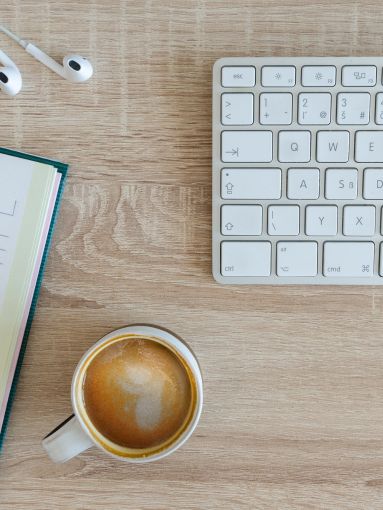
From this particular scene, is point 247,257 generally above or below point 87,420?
above

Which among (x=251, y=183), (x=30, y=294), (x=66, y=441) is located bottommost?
(x=66, y=441)

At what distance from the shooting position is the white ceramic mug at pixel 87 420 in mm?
531

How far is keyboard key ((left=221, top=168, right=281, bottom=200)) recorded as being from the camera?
1.79 ft

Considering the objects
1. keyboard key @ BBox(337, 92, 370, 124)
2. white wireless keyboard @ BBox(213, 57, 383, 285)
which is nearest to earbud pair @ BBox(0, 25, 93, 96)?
white wireless keyboard @ BBox(213, 57, 383, 285)

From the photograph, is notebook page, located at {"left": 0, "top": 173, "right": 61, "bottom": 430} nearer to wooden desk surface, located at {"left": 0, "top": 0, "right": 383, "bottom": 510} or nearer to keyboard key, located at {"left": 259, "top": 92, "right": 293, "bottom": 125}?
wooden desk surface, located at {"left": 0, "top": 0, "right": 383, "bottom": 510}

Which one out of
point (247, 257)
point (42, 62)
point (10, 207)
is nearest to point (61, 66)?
point (42, 62)

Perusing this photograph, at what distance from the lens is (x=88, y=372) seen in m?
0.56

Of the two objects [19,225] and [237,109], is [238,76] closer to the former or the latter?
[237,109]

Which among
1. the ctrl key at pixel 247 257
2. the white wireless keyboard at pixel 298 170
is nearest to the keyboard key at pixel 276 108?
the white wireless keyboard at pixel 298 170

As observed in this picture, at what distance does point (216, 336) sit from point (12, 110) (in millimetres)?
283

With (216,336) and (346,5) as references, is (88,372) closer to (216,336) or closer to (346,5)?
(216,336)

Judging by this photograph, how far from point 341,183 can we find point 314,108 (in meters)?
0.07

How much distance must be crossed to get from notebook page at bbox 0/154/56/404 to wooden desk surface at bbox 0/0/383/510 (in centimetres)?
2

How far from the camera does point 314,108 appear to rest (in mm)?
539
